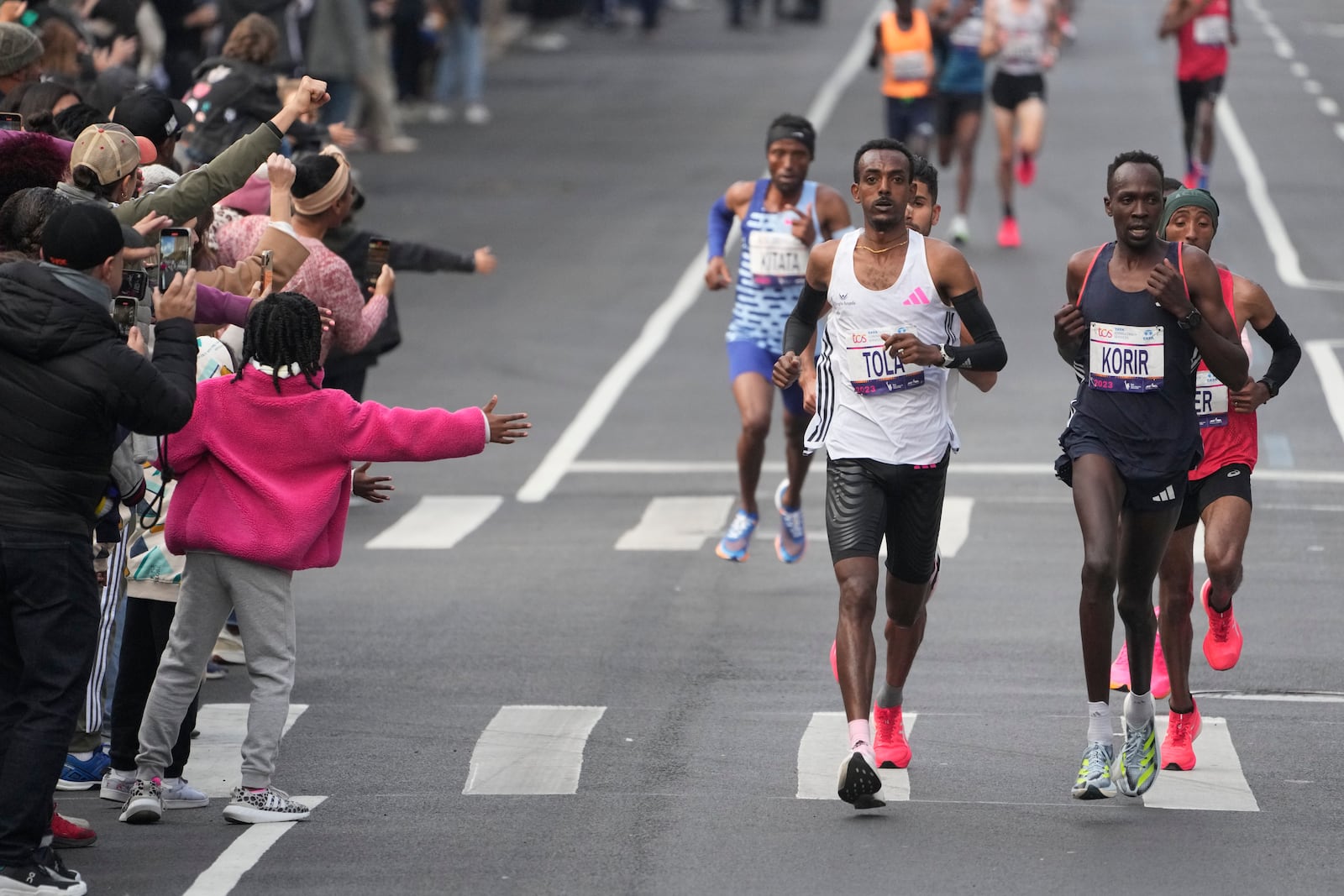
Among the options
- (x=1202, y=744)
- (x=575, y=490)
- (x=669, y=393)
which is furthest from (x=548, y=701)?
(x=669, y=393)

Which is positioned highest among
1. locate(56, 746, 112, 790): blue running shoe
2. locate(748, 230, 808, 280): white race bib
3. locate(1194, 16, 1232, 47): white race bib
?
locate(748, 230, 808, 280): white race bib

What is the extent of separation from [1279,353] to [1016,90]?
42.7 feet

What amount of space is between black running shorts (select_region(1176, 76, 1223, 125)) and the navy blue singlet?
15.8 meters

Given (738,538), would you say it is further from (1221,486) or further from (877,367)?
(877,367)

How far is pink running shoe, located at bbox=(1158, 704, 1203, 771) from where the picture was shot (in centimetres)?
870

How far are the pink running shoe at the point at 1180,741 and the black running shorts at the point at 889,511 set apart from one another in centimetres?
111

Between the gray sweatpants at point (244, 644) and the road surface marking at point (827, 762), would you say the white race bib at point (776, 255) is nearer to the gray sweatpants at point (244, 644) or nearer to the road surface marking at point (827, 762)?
the road surface marking at point (827, 762)

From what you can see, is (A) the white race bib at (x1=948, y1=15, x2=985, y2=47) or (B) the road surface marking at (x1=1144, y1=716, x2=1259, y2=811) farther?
(A) the white race bib at (x1=948, y1=15, x2=985, y2=47)

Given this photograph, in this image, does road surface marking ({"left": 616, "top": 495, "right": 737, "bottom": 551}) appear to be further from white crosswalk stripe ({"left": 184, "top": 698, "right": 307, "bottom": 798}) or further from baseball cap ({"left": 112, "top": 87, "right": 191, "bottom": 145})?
baseball cap ({"left": 112, "top": 87, "right": 191, "bottom": 145})

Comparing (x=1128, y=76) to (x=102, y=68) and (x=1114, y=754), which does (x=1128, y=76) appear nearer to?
(x=102, y=68)

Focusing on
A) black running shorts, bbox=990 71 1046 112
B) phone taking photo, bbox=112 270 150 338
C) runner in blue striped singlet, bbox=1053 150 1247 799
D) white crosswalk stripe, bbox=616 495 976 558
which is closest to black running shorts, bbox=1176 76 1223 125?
black running shorts, bbox=990 71 1046 112

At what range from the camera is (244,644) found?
7844mm

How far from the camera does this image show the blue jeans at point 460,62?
1302 inches

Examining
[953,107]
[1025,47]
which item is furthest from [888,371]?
[953,107]
